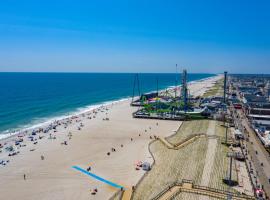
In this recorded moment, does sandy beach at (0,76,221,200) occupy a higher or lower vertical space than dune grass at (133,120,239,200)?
lower

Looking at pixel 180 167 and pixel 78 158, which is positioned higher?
pixel 180 167

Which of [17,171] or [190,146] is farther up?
[190,146]

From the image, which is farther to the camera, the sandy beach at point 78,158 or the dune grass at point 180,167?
the sandy beach at point 78,158

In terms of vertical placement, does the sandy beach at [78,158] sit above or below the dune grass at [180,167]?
below

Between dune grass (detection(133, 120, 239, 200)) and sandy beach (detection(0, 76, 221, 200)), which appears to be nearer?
dune grass (detection(133, 120, 239, 200))

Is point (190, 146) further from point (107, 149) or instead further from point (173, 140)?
point (107, 149)

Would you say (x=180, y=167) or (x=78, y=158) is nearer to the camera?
(x=180, y=167)

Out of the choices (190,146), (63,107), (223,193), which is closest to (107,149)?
(190,146)

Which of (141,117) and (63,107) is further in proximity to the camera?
(63,107)
